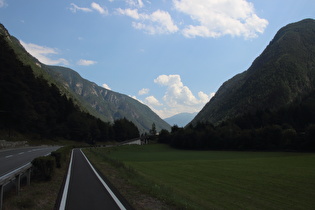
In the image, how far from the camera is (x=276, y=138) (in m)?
81.6

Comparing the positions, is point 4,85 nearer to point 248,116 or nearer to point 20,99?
point 20,99

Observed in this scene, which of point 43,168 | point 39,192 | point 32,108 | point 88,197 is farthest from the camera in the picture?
point 32,108

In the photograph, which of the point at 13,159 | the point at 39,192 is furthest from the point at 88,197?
the point at 13,159

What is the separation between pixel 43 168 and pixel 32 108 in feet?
183

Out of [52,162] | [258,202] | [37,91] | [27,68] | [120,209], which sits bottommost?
[258,202]

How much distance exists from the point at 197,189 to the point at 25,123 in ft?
193

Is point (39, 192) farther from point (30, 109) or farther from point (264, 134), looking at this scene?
point (264, 134)

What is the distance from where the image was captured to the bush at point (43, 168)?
13.9 meters

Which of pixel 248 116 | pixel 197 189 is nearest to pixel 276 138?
pixel 248 116

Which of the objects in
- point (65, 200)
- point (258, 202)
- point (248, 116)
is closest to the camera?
point (65, 200)

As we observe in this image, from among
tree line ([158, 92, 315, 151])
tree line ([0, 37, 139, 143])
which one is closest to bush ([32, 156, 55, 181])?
tree line ([0, 37, 139, 143])

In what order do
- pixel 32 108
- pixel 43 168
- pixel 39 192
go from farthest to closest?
pixel 32 108 → pixel 43 168 → pixel 39 192

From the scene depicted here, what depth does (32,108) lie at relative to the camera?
6362cm

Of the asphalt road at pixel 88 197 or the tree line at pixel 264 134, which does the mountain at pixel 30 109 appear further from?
the tree line at pixel 264 134
